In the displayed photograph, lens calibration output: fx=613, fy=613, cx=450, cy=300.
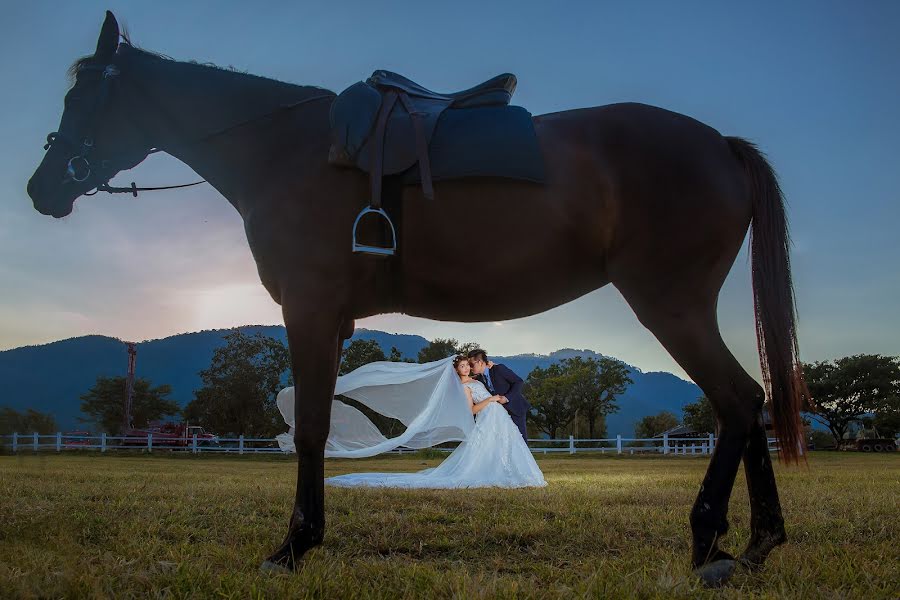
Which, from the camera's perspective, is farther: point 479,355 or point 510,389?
point 510,389

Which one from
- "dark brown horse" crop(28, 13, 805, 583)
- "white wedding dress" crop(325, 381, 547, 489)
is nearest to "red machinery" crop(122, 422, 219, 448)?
"white wedding dress" crop(325, 381, 547, 489)

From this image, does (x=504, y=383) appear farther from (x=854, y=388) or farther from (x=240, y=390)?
(x=854, y=388)

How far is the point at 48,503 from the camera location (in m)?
5.28

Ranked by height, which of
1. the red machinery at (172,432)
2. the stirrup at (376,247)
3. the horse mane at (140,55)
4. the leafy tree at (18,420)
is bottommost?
the red machinery at (172,432)

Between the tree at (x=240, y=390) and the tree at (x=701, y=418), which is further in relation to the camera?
the tree at (x=701, y=418)

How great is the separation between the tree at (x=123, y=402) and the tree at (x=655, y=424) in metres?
49.9

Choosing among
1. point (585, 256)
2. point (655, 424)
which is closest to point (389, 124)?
point (585, 256)

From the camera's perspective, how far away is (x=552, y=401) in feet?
202

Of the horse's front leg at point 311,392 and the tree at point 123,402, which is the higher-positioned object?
the horse's front leg at point 311,392

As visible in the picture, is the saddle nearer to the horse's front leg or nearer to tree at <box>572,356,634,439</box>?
the horse's front leg

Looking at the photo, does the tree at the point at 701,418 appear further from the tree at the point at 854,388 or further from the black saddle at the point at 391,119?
the black saddle at the point at 391,119

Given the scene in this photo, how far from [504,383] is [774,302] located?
7686 mm

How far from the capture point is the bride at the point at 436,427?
8.99 metres

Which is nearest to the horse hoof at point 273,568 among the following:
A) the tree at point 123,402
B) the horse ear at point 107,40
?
the horse ear at point 107,40
